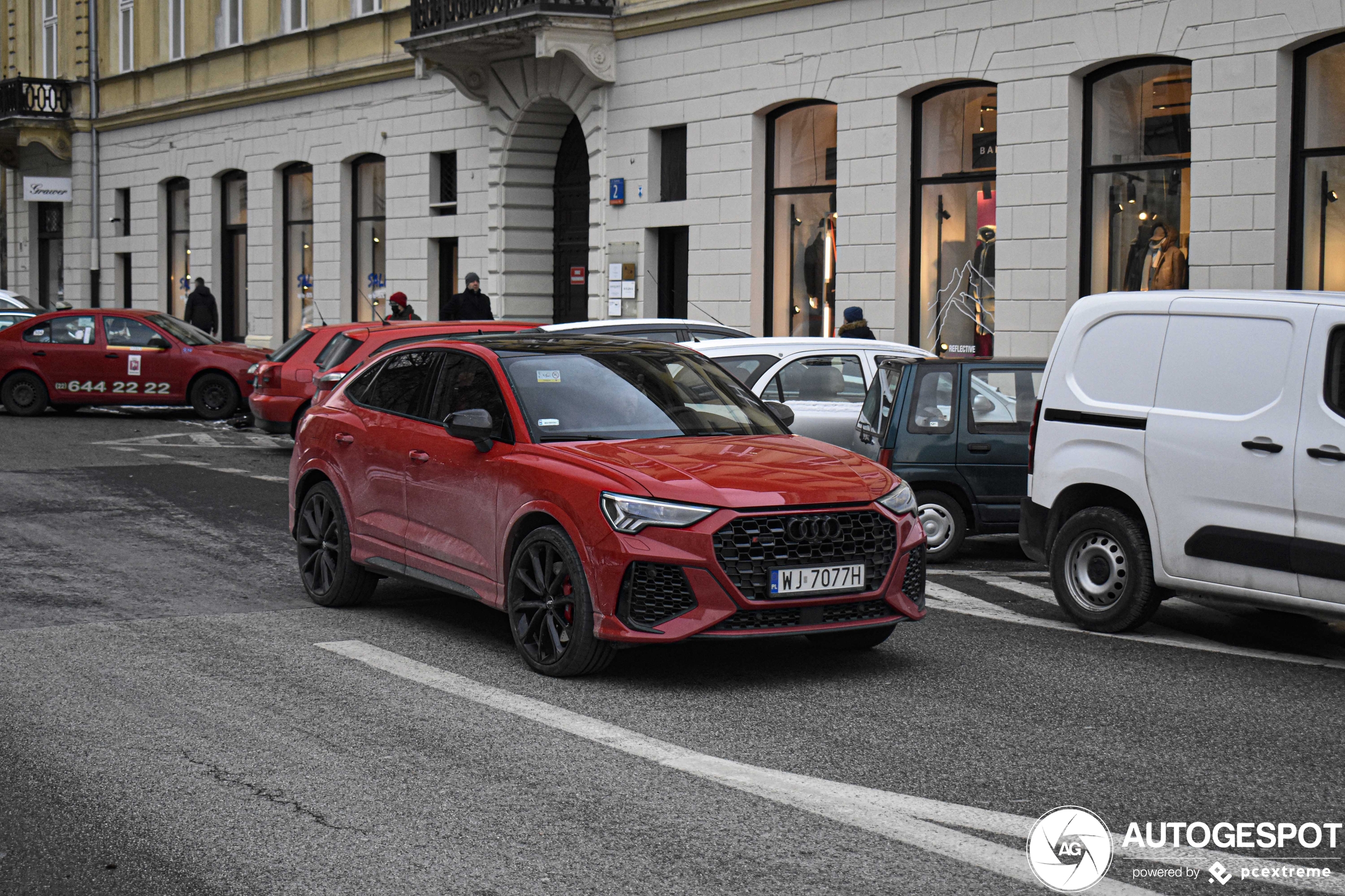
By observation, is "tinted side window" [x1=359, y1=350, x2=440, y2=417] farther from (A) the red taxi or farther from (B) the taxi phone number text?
(B) the taxi phone number text

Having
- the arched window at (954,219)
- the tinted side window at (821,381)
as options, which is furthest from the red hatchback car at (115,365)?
the tinted side window at (821,381)

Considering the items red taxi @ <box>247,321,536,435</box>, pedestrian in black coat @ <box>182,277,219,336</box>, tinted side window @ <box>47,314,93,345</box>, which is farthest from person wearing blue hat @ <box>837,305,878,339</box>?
pedestrian in black coat @ <box>182,277,219,336</box>

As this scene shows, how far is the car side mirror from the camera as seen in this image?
25.8ft

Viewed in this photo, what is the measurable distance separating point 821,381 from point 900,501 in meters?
6.18

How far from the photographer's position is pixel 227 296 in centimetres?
3644

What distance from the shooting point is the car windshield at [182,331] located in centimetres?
2367

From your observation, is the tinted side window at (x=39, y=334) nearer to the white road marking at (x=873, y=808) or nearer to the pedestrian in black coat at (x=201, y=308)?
the pedestrian in black coat at (x=201, y=308)

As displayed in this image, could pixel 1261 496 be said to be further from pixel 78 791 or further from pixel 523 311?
pixel 523 311

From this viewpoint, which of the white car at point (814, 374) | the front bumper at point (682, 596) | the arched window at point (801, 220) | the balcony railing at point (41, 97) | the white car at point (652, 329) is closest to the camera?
the front bumper at point (682, 596)

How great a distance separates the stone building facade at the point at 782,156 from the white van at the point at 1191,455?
8452 mm

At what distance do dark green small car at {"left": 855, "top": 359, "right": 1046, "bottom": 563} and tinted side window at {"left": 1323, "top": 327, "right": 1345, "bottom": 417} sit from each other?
12.7ft

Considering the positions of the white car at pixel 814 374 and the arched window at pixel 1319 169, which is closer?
the white car at pixel 814 374

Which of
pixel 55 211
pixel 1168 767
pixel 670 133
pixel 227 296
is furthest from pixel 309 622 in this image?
pixel 55 211

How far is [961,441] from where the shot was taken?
11656mm
